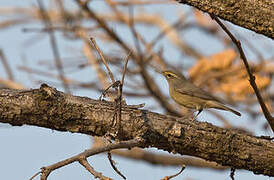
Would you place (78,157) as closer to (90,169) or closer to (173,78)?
(90,169)

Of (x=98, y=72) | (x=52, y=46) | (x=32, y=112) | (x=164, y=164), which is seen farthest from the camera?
(x=164, y=164)

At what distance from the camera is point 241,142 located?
3.15 metres

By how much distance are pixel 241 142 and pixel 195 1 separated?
944 millimetres

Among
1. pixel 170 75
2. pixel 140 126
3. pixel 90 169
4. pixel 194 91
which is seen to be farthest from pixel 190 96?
pixel 90 169

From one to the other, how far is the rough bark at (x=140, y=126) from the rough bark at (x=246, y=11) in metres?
0.68

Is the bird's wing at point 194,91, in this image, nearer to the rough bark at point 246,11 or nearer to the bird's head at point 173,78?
the bird's head at point 173,78

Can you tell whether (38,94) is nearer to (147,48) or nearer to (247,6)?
(247,6)

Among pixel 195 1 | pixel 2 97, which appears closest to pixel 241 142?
pixel 195 1

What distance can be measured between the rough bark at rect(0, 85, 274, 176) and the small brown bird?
71.8 inches

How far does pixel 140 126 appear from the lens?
9.76 ft

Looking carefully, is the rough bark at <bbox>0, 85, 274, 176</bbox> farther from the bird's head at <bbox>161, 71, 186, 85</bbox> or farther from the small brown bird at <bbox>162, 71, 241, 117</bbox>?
the bird's head at <bbox>161, 71, 186, 85</bbox>

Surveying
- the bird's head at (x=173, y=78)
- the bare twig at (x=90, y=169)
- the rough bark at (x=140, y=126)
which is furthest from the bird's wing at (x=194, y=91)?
the bare twig at (x=90, y=169)

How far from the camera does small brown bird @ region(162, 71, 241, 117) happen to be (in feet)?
16.7

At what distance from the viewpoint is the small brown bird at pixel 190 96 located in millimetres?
5078
